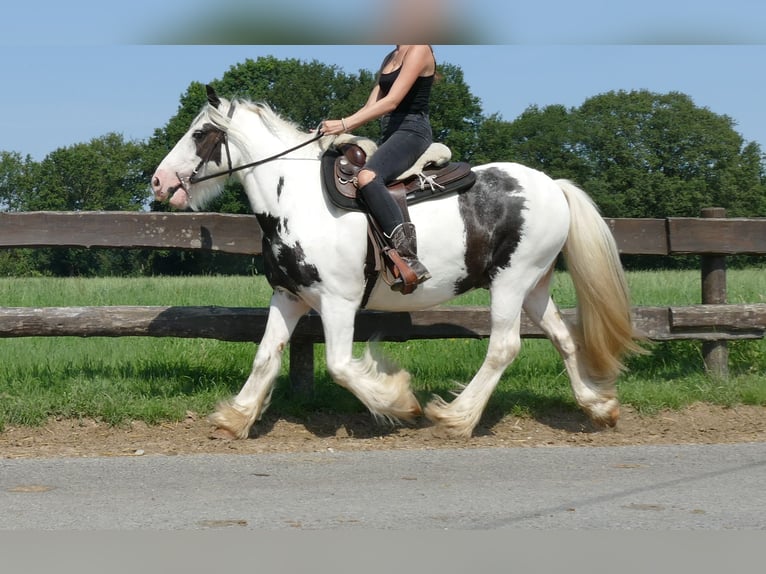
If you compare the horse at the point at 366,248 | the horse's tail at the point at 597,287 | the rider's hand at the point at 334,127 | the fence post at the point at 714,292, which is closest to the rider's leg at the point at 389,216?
the horse at the point at 366,248

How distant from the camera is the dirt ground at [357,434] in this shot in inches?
244

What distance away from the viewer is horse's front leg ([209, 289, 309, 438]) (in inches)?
252

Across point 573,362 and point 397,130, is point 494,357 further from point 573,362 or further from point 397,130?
point 397,130

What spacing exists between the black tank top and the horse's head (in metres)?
1.12

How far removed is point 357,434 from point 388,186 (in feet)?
5.76

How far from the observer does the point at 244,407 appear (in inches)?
254

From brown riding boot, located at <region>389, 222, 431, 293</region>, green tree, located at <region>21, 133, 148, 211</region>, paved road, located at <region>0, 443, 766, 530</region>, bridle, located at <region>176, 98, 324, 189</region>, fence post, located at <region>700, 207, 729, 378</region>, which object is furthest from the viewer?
green tree, located at <region>21, 133, 148, 211</region>

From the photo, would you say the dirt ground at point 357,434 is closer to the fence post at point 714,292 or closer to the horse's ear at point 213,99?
the fence post at point 714,292

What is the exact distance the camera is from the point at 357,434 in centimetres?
671

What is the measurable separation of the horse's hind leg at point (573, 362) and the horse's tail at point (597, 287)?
0.09 metres

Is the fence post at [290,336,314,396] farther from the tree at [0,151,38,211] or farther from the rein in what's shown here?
the tree at [0,151,38,211]

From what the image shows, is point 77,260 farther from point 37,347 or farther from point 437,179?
point 437,179

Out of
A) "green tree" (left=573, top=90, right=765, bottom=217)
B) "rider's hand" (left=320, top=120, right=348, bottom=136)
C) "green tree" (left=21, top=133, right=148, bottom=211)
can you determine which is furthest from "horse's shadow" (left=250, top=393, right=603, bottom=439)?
"green tree" (left=21, top=133, right=148, bottom=211)

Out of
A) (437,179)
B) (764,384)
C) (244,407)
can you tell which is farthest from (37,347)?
(764,384)
